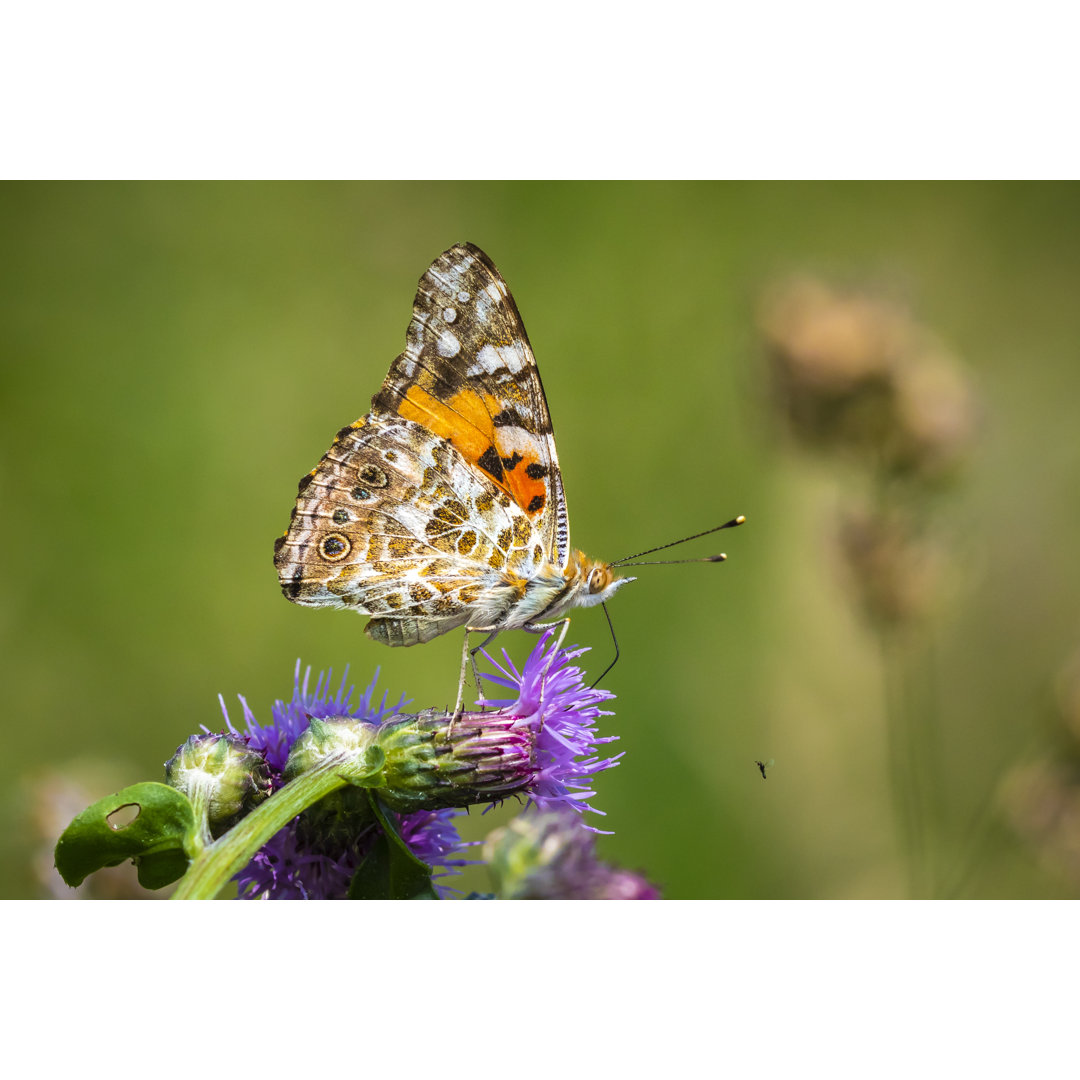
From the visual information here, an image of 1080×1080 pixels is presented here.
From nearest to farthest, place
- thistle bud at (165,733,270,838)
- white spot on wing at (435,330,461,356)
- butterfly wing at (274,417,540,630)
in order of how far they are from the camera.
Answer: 1. thistle bud at (165,733,270,838)
2. butterfly wing at (274,417,540,630)
3. white spot on wing at (435,330,461,356)

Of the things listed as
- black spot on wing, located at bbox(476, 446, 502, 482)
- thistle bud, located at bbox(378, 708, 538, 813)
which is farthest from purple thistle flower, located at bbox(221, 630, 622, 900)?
black spot on wing, located at bbox(476, 446, 502, 482)

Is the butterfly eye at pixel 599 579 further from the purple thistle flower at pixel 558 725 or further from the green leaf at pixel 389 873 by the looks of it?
the green leaf at pixel 389 873

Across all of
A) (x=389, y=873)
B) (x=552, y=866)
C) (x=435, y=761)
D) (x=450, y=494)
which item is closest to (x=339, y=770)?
(x=435, y=761)

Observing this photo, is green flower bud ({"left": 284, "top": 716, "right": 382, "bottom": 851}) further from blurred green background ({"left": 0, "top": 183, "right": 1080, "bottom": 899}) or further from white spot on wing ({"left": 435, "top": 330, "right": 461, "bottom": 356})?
blurred green background ({"left": 0, "top": 183, "right": 1080, "bottom": 899})

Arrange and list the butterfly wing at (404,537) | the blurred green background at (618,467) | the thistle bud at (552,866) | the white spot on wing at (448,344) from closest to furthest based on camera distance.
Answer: the thistle bud at (552,866), the butterfly wing at (404,537), the white spot on wing at (448,344), the blurred green background at (618,467)

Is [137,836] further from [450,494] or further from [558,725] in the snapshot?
[450,494]

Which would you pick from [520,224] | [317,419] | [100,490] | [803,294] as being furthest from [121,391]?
[803,294]

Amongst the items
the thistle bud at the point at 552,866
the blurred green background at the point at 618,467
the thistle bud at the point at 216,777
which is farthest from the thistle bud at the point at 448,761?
the blurred green background at the point at 618,467

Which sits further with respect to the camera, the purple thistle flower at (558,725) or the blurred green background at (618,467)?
the blurred green background at (618,467)
